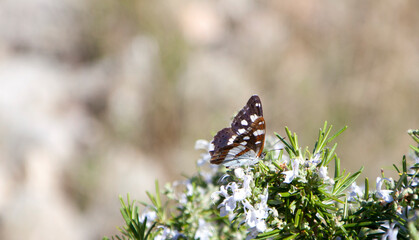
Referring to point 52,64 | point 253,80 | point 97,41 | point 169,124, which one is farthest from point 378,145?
point 52,64

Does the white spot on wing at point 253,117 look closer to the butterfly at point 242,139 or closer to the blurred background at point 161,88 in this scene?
the butterfly at point 242,139

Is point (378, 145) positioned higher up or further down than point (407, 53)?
further down

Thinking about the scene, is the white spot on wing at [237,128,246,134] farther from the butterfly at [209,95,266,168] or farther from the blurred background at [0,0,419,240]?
the blurred background at [0,0,419,240]

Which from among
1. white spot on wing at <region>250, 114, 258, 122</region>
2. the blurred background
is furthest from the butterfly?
the blurred background

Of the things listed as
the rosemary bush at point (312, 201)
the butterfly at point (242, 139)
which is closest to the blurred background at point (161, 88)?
the butterfly at point (242, 139)

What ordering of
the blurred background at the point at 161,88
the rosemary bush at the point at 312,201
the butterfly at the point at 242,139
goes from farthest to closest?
the blurred background at the point at 161,88 → the butterfly at the point at 242,139 → the rosemary bush at the point at 312,201

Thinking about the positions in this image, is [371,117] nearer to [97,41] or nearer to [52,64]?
[97,41]

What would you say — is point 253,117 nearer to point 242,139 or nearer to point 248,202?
point 242,139
